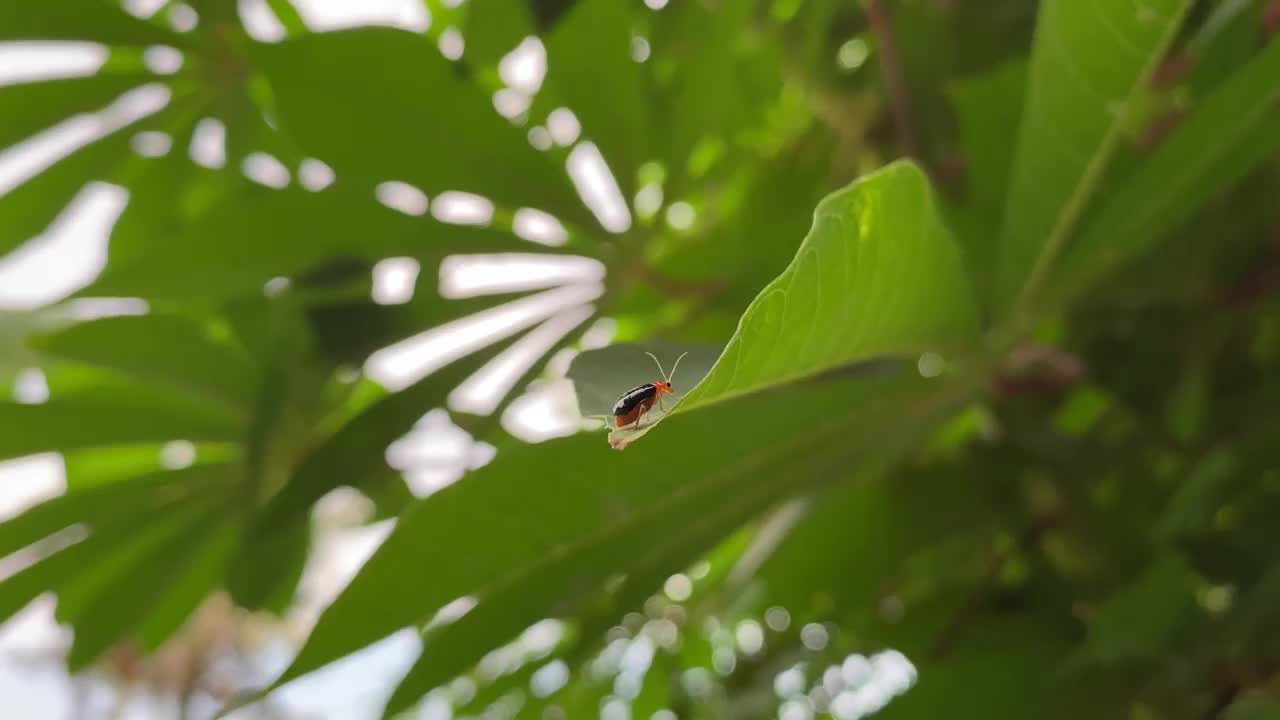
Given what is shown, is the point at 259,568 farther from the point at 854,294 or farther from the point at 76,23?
the point at 854,294

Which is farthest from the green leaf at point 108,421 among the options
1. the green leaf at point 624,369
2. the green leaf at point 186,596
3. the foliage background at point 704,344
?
the green leaf at point 624,369

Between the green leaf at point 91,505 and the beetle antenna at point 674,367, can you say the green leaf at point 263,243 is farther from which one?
the beetle antenna at point 674,367

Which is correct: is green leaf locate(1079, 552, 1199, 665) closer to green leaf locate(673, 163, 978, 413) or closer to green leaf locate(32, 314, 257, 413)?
green leaf locate(673, 163, 978, 413)

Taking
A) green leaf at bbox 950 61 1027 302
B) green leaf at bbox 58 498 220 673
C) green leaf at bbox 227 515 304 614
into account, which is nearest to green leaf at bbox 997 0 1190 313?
green leaf at bbox 950 61 1027 302

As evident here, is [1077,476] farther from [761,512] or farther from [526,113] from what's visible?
[526,113]

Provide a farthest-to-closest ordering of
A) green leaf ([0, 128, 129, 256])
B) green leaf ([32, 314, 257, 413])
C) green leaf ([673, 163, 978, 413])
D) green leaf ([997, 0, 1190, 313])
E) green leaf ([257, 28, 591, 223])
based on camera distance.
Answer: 1. green leaf ([0, 128, 129, 256])
2. green leaf ([32, 314, 257, 413])
3. green leaf ([257, 28, 591, 223])
4. green leaf ([997, 0, 1190, 313])
5. green leaf ([673, 163, 978, 413])

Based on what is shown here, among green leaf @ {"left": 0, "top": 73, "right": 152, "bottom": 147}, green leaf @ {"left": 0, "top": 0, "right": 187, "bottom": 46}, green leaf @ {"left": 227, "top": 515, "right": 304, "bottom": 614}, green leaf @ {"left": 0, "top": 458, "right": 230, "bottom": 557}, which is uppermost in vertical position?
green leaf @ {"left": 0, "top": 73, "right": 152, "bottom": 147}

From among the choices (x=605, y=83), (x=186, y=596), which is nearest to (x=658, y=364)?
(x=605, y=83)
